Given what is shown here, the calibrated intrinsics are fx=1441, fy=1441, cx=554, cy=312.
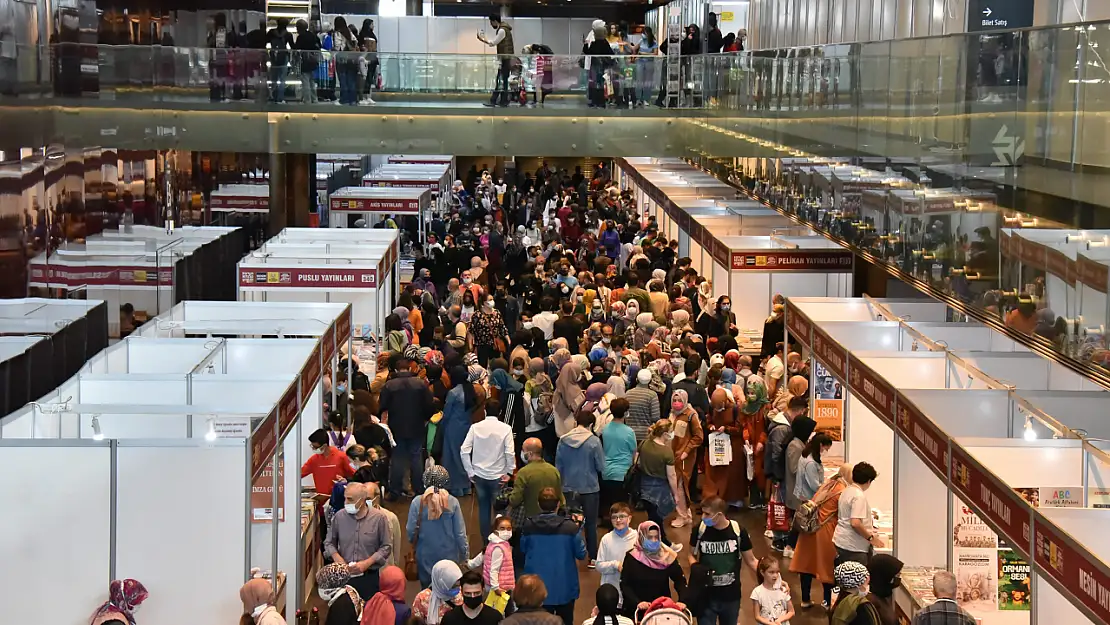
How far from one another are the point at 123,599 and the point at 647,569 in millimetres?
2733

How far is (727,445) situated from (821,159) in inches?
232

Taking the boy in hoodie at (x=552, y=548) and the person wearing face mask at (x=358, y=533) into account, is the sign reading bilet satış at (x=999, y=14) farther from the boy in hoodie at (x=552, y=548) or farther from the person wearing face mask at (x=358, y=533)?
the person wearing face mask at (x=358, y=533)

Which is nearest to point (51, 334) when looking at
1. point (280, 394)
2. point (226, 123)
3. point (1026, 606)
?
point (280, 394)

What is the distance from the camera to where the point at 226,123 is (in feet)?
80.5

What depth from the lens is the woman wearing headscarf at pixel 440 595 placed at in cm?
731

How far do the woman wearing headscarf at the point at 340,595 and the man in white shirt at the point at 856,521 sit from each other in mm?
3042

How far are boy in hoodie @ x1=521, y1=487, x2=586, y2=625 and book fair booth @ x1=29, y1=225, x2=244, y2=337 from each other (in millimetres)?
9899

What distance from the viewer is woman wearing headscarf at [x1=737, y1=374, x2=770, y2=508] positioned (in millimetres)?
11555

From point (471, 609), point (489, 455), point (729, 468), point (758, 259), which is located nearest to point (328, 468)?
point (489, 455)

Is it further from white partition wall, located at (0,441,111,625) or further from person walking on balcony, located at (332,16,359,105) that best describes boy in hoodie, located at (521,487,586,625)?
person walking on balcony, located at (332,16,359,105)

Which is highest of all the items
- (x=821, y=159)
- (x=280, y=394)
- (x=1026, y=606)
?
(x=821, y=159)

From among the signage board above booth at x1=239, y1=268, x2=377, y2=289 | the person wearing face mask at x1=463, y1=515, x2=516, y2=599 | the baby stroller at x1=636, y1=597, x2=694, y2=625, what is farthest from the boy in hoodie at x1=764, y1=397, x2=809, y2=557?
the signage board above booth at x1=239, y1=268, x2=377, y2=289

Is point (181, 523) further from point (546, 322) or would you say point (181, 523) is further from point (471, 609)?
point (546, 322)

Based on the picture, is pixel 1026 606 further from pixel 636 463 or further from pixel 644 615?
pixel 636 463
